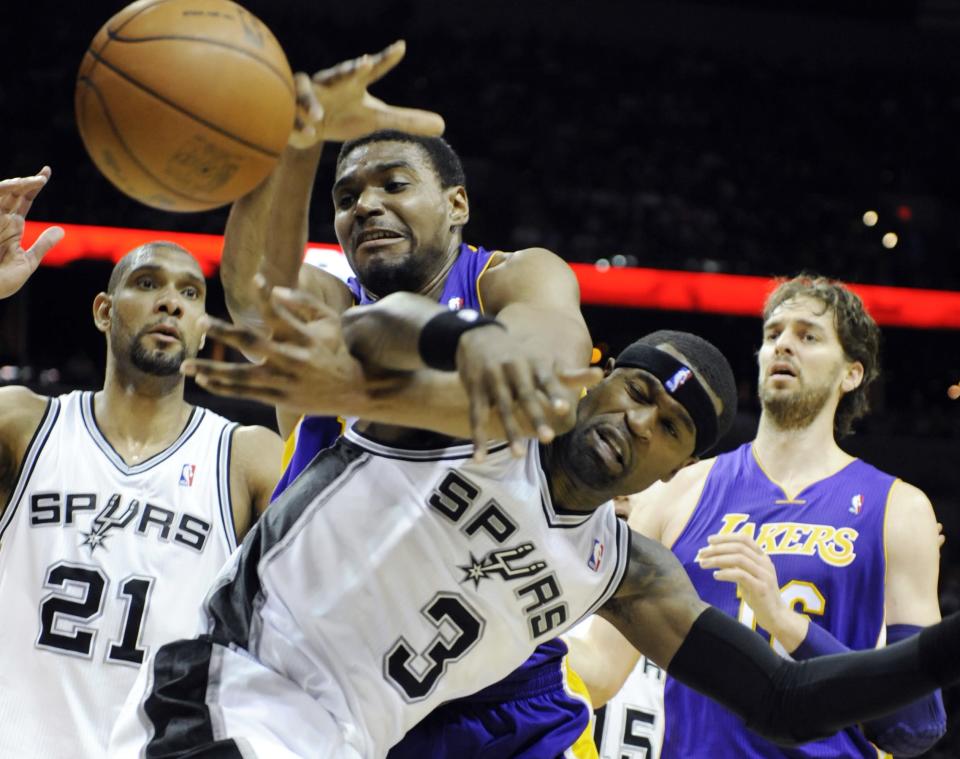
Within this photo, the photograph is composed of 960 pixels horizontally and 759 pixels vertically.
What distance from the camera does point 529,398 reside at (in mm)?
1903

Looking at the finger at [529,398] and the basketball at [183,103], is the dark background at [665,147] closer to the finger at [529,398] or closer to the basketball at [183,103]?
the basketball at [183,103]

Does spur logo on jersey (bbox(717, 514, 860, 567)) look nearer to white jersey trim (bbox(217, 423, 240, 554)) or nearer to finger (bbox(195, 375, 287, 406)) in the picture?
white jersey trim (bbox(217, 423, 240, 554))

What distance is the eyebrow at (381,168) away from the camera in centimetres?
306

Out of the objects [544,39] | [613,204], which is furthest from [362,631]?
[544,39]

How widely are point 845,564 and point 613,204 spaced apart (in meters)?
10.0

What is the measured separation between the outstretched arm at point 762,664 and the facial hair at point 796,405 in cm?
167

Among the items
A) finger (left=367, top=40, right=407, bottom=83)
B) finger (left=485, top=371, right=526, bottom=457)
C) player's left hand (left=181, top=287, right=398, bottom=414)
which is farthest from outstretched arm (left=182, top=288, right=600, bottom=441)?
finger (left=367, top=40, right=407, bottom=83)

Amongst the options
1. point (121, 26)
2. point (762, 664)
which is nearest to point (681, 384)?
point (762, 664)

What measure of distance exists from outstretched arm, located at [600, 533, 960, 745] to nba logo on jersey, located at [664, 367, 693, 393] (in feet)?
1.49

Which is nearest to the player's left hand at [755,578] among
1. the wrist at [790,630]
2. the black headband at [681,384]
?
the wrist at [790,630]

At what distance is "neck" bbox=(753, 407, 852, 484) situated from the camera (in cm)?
446

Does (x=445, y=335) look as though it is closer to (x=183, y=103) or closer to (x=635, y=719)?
(x=183, y=103)

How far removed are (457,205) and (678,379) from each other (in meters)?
0.89

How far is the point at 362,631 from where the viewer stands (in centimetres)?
247
